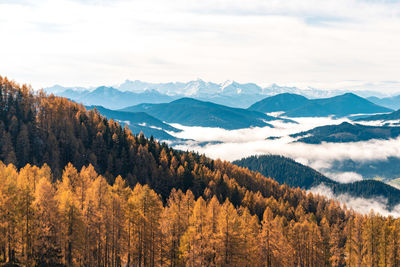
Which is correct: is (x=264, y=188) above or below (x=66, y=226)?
below

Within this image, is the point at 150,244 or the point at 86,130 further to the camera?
the point at 86,130

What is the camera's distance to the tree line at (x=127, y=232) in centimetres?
5541

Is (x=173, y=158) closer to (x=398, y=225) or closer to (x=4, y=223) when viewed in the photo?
(x=398, y=225)

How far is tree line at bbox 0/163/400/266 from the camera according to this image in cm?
5541

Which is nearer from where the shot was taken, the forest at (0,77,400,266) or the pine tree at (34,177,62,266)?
the pine tree at (34,177,62,266)

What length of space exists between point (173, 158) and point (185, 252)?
9727cm

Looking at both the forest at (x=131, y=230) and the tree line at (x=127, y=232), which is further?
the forest at (x=131, y=230)

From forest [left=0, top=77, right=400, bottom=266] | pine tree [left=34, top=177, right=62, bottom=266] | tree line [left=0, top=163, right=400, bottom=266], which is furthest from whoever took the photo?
forest [left=0, top=77, right=400, bottom=266]

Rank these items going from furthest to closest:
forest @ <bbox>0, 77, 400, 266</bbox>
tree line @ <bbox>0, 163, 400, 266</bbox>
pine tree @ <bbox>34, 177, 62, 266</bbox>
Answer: forest @ <bbox>0, 77, 400, 266</bbox> → tree line @ <bbox>0, 163, 400, 266</bbox> → pine tree @ <bbox>34, 177, 62, 266</bbox>

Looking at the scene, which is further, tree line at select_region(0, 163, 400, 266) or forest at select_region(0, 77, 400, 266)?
forest at select_region(0, 77, 400, 266)

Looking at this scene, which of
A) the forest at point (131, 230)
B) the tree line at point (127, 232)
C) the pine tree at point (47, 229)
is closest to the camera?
the pine tree at point (47, 229)

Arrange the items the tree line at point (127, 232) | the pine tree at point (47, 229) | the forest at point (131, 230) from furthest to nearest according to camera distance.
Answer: the forest at point (131, 230) < the tree line at point (127, 232) < the pine tree at point (47, 229)

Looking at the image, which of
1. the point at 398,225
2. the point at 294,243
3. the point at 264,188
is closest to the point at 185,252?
the point at 294,243

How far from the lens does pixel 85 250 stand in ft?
198
